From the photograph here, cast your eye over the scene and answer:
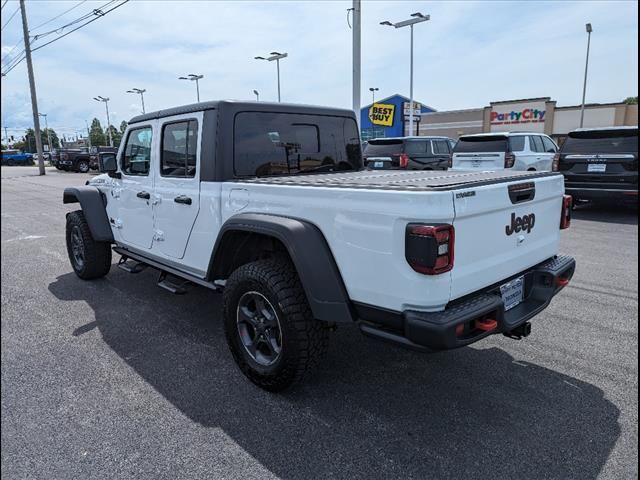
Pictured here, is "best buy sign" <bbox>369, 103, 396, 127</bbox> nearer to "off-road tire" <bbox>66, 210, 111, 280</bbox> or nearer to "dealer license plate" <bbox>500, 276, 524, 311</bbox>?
"off-road tire" <bbox>66, 210, 111, 280</bbox>

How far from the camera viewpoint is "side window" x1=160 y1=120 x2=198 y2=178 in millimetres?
3865

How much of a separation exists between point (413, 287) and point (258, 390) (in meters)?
1.43

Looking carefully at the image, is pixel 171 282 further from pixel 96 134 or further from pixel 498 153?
pixel 96 134

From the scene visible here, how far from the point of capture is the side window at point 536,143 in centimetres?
1215

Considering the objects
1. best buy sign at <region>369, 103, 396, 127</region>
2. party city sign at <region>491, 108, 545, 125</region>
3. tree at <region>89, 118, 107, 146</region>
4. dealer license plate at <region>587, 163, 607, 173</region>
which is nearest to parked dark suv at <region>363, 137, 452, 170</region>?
dealer license plate at <region>587, 163, 607, 173</region>

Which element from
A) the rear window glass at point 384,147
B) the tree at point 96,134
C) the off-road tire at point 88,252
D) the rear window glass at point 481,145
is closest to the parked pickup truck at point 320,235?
the off-road tire at point 88,252

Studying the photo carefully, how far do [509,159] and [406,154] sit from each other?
3.13 meters

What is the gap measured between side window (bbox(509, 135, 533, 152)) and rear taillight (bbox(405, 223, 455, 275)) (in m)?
10.1

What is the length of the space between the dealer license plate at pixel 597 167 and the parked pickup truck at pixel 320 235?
23.3ft

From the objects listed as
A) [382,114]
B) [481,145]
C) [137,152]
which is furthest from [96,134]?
[137,152]

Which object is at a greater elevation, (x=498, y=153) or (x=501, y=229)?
(x=498, y=153)

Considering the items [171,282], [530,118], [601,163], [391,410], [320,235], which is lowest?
[391,410]

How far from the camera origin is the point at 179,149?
4.06m

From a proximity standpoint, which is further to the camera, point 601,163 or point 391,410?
point 601,163
